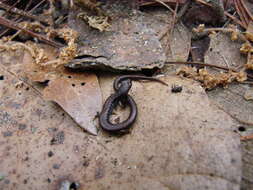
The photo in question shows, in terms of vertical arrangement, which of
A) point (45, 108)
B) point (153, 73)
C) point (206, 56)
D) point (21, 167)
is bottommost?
point (21, 167)

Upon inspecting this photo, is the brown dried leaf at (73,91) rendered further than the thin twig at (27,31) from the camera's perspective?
No

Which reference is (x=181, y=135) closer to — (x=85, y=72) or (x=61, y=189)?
(x=61, y=189)

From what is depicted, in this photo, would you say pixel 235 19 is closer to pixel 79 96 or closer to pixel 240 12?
pixel 240 12

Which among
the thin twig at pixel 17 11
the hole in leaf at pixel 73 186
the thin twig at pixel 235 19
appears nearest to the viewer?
the hole in leaf at pixel 73 186

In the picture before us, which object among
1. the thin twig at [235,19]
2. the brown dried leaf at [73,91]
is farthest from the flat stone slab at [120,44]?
the thin twig at [235,19]

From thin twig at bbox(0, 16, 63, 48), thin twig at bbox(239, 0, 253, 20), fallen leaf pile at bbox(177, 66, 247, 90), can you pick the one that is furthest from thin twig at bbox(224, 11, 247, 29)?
thin twig at bbox(0, 16, 63, 48)

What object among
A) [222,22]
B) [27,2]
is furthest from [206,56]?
[27,2]

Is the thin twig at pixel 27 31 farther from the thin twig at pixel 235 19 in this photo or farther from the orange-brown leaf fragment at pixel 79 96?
the thin twig at pixel 235 19

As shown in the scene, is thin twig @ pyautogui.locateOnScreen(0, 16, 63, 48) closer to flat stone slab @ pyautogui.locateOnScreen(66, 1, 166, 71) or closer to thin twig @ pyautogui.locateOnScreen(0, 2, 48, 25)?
thin twig @ pyautogui.locateOnScreen(0, 2, 48, 25)
